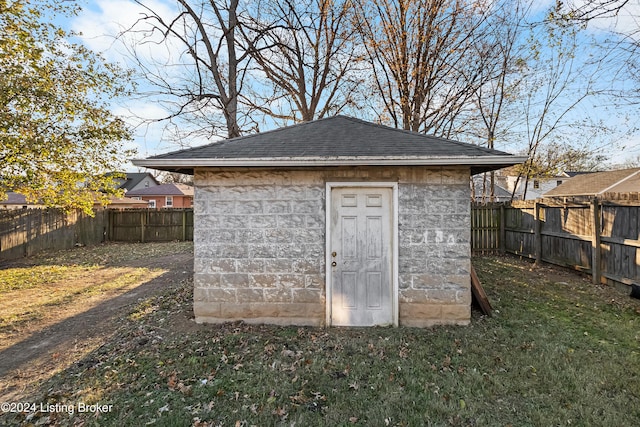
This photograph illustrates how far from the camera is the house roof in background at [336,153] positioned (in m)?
4.71

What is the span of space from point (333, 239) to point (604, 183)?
2411cm

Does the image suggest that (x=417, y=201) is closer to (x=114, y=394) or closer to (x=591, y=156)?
(x=114, y=394)

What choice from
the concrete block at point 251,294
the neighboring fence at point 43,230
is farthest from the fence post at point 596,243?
the neighboring fence at point 43,230

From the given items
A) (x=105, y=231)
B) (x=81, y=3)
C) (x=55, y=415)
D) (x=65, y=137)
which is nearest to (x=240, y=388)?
(x=55, y=415)

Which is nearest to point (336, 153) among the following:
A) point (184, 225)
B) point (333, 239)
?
point (333, 239)

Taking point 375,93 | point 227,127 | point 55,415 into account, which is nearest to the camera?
point 55,415

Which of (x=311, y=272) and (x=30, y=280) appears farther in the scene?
(x=30, y=280)

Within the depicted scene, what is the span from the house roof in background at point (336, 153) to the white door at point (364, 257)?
0.60 meters

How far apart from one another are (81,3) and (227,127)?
552 centimetres

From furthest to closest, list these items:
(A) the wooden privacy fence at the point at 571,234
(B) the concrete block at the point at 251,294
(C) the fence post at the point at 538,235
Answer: (C) the fence post at the point at 538,235 → (A) the wooden privacy fence at the point at 571,234 → (B) the concrete block at the point at 251,294

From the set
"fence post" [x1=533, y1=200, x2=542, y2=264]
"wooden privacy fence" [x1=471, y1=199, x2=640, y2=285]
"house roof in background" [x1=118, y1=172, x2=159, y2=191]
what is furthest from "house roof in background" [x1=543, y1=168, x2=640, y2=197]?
"house roof in background" [x1=118, y1=172, x2=159, y2=191]

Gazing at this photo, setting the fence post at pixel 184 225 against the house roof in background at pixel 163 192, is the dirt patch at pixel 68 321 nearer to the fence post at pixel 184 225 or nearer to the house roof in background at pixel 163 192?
the fence post at pixel 184 225

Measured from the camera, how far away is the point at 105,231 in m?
16.8

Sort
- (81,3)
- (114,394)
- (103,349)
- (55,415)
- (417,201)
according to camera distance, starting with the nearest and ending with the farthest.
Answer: (55,415) → (114,394) → (103,349) → (417,201) → (81,3)
